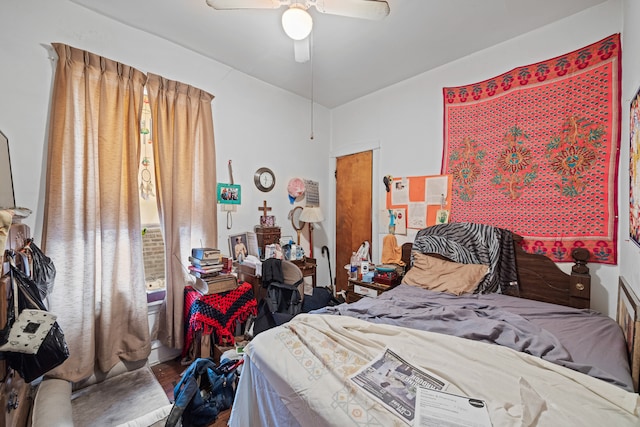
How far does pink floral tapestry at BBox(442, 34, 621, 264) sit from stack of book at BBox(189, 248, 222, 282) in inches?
88.8

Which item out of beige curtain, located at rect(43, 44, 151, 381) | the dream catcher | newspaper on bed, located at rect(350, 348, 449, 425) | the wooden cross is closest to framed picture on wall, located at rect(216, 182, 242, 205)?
the wooden cross

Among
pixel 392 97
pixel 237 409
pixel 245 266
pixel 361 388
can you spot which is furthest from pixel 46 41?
pixel 392 97

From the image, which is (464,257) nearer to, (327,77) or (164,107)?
(327,77)

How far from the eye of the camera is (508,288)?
6.84ft

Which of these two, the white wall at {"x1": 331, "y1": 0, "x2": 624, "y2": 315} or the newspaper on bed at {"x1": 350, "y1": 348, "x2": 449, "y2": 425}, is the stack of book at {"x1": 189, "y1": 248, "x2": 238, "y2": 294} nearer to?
the newspaper on bed at {"x1": 350, "y1": 348, "x2": 449, "y2": 425}

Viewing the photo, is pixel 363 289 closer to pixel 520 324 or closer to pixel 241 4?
pixel 520 324

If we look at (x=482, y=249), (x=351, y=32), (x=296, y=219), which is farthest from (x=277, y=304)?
(x=351, y=32)

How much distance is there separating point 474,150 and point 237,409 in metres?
2.67

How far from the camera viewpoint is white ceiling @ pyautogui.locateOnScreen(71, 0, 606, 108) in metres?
1.89

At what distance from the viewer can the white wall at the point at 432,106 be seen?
1843 mm

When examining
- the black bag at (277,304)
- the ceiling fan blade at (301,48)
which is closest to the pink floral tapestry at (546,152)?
the ceiling fan blade at (301,48)

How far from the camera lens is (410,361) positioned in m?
1.04

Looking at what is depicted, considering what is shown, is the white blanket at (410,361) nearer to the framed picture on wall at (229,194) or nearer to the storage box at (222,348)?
the storage box at (222,348)

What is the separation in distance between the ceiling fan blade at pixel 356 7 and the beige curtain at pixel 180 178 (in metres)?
1.47
